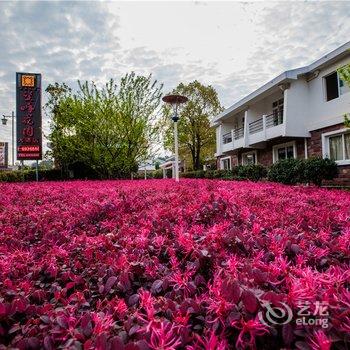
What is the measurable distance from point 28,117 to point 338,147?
1831 cm

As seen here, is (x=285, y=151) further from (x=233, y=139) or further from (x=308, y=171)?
(x=308, y=171)

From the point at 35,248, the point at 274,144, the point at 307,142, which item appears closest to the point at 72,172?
the point at 274,144

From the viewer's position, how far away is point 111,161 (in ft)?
62.6

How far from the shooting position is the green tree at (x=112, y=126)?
713 inches

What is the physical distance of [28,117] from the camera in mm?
19953

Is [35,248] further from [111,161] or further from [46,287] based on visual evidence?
[111,161]

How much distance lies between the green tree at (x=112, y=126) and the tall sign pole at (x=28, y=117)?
144 centimetres

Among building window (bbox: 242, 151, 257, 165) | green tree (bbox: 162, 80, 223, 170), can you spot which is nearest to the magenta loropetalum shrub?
building window (bbox: 242, 151, 257, 165)

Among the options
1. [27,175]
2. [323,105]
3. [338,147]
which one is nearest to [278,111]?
[323,105]

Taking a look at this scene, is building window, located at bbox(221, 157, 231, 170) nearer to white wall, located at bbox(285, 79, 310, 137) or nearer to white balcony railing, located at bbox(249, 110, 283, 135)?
white balcony railing, located at bbox(249, 110, 283, 135)

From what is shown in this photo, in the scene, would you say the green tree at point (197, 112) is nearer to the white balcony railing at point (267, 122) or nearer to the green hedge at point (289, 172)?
the white balcony railing at point (267, 122)

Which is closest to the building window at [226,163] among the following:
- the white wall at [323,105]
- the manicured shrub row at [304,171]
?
the white wall at [323,105]

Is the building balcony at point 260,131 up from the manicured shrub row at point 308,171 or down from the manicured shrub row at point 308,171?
up

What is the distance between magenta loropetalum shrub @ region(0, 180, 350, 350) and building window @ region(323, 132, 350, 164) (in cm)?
1384
